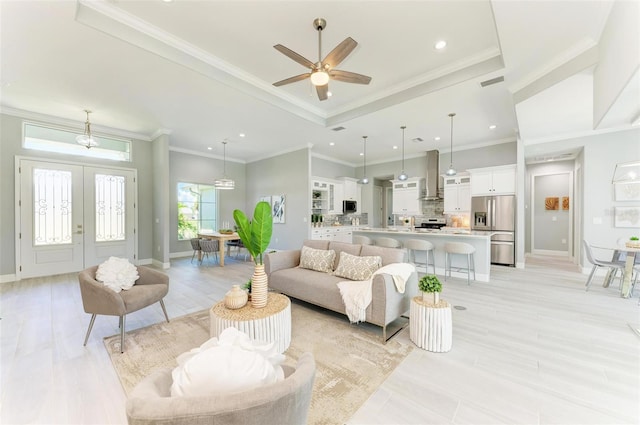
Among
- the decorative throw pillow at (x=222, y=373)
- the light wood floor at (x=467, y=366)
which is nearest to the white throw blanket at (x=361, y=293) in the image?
the light wood floor at (x=467, y=366)

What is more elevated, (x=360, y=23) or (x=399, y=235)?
(x=360, y=23)

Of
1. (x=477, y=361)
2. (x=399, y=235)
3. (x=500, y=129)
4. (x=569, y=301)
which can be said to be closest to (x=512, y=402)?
(x=477, y=361)

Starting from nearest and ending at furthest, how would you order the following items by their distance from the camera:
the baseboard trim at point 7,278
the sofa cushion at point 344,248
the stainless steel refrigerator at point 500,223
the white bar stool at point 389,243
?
the sofa cushion at point 344,248 → the baseboard trim at point 7,278 → the white bar stool at point 389,243 → the stainless steel refrigerator at point 500,223

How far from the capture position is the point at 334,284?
313cm

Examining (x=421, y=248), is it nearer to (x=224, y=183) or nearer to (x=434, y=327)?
(x=434, y=327)

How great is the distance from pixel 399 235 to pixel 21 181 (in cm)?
785

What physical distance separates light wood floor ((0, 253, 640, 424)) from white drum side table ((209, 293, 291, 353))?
0.82m

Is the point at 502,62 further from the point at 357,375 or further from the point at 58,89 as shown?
the point at 58,89

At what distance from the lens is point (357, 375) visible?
2127 millimetres

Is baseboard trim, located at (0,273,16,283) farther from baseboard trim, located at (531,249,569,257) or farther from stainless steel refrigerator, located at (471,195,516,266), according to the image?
baseboard trim, located at (531,249,569,257)

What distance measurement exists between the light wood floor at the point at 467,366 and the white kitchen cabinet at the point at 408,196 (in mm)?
4355

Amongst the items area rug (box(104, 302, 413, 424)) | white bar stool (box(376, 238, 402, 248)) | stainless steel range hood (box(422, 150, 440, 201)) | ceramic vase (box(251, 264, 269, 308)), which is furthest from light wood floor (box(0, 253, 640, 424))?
stainless steel range hood (box(422, 150, 440, 201))

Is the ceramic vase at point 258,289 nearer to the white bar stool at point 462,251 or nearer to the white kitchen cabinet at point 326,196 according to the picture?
the white bar stool at point 462,251

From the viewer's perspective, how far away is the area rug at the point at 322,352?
1881mm
